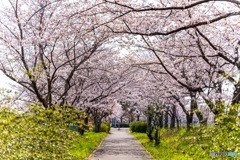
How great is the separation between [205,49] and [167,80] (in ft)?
17.4

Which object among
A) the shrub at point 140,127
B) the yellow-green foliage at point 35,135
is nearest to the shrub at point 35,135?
the yellow-green foliage at point 35,135

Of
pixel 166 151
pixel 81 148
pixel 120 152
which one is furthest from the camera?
pixel 120 152

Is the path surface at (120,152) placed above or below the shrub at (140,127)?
below

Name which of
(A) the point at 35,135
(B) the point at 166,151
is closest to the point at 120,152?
(B) the point at 166,151

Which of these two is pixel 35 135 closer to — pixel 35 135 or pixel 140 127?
pixel 35 135

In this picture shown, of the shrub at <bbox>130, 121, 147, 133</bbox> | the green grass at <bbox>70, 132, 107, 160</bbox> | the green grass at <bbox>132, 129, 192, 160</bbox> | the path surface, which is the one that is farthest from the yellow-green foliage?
the shrub at <bbox>130, 121, 147, 133</bbox>

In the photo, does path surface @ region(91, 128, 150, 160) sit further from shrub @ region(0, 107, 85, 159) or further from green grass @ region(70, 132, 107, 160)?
shrub @ region(0, 107, 85, 159)

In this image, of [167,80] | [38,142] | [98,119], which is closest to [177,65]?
[167,80]

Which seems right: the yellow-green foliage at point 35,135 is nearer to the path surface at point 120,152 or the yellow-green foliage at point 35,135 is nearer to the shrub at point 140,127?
the path surface at point 120,152

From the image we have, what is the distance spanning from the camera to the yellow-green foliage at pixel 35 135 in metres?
6.65

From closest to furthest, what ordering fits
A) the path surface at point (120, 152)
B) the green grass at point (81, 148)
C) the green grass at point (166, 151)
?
the green grass at point (81, 148) → the green grass at point (166, 151) → the path surface at point (120, 152)

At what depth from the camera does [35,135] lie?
8.45 metres

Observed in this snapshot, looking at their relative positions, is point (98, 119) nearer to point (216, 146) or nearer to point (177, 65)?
point (177, 65)

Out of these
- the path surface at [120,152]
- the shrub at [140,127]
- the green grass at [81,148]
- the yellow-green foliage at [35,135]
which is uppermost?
the shrub at [140,127]
